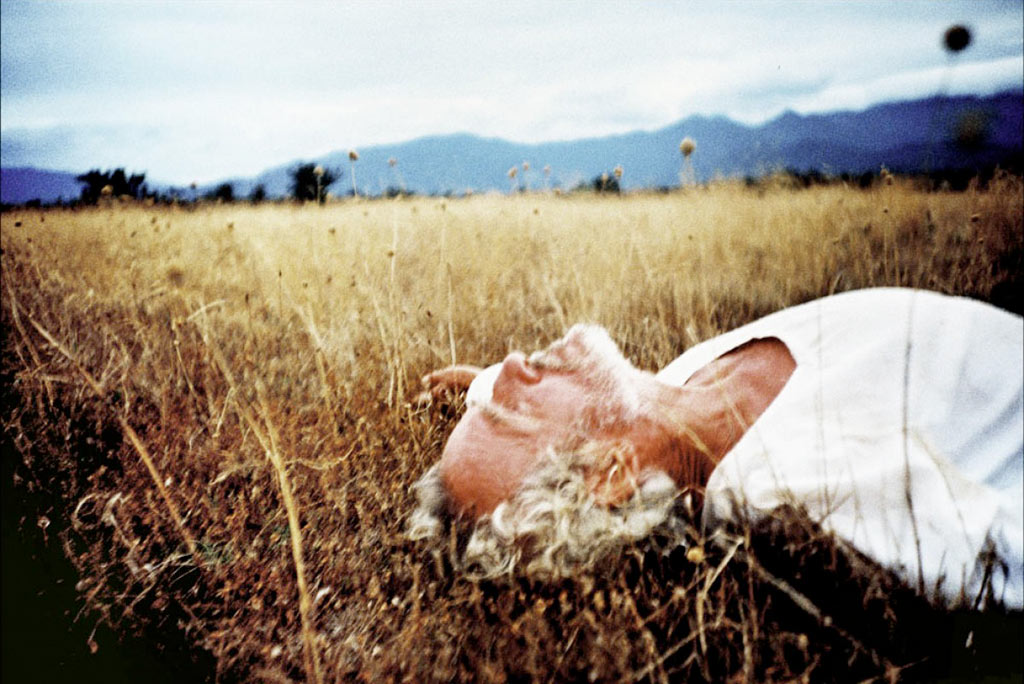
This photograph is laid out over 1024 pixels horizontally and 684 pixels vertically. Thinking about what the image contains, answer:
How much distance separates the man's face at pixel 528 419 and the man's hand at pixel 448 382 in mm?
578

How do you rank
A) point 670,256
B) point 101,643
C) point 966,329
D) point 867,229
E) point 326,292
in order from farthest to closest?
point 670,256
point 867,229
point 326,292
point 101,643
point 966,329

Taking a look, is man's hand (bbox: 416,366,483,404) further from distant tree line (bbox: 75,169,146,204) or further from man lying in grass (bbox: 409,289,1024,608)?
distant tree line (bbox: 75,169,146,204)

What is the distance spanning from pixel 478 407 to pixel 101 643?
1.13m

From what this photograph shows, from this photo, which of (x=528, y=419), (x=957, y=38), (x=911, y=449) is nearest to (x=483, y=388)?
(x=528, y=419)

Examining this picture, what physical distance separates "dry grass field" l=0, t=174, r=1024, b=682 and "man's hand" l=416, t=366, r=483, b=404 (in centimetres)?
10

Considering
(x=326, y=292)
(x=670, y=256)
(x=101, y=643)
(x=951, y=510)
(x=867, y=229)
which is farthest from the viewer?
(x=670, y=256)

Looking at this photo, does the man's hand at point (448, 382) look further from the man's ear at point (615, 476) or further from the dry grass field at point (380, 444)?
the man's ear at point (615, 476)

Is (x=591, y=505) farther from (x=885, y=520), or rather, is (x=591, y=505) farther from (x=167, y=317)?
(x=167, y=317)

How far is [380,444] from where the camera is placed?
1964 millimetres

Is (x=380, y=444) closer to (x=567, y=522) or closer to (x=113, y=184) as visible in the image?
(x=567, y=522)

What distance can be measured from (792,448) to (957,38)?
857 millimetres

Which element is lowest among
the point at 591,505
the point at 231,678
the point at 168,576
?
the point at 231,678

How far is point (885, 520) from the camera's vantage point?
3.92 feet

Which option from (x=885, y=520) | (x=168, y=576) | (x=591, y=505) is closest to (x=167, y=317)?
(x=168, y=576)
